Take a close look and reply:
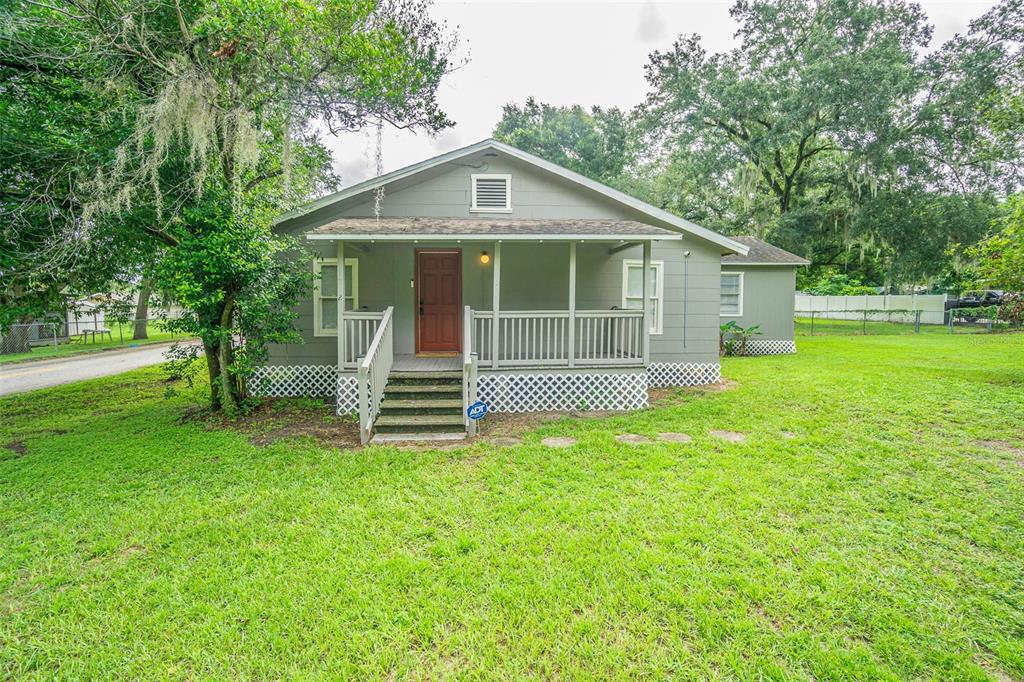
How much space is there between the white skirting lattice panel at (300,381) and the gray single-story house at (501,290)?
2 cm

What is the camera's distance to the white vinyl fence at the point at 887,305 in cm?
2442

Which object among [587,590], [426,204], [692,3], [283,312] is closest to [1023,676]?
[587,590]

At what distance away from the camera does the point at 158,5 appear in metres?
5.84

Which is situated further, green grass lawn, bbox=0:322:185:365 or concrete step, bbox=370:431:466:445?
green grass lawn, bbox=0:322:185:365

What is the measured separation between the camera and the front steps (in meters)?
6.21

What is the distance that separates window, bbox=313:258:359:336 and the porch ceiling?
119 centimetres

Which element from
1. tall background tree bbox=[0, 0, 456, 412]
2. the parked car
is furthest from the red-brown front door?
the parked car

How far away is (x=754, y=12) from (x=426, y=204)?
19682 mm

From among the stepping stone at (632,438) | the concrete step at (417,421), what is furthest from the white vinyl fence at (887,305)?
the concrete step at (417,421)

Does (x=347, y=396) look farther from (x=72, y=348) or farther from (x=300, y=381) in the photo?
(x=72, y=348)

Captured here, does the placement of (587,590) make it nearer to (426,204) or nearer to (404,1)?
(426,204)

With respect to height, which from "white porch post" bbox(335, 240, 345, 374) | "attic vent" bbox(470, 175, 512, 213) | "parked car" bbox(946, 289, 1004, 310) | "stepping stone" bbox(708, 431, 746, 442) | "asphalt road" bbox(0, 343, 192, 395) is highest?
"attic vent" bbox(470, 175, 512, 213)

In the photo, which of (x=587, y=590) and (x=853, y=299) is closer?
(x=587, y=590)

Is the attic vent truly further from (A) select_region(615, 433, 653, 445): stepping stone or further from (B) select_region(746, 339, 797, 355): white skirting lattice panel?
(B) select_region(746, 339, 797, 355): white skirting lattice panel
